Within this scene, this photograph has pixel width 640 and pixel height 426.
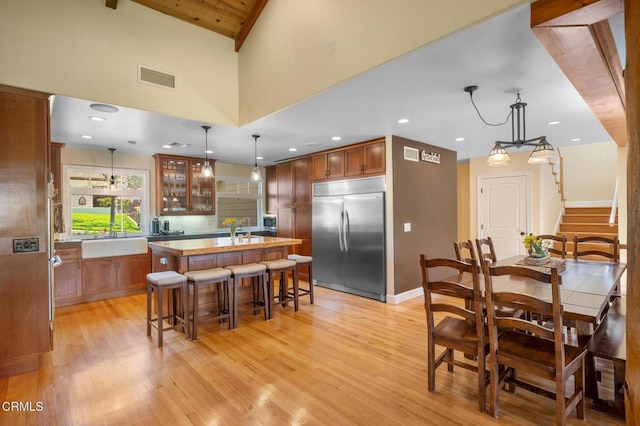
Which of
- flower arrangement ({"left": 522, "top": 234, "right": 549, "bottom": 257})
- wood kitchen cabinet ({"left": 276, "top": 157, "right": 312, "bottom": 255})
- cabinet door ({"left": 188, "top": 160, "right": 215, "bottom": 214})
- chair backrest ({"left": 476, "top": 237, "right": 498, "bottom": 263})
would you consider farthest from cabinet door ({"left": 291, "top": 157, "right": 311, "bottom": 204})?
flower arrangement ({"left": 522, "top": 234, "right": 549, "bottom": 257})

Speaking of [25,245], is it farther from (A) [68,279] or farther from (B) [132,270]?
(B) [132,270]

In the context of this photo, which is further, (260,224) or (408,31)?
(260,224)

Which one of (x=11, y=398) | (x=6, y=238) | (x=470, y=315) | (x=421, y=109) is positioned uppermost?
(x=421, y=109)

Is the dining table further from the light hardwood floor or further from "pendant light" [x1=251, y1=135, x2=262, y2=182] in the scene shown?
"pendant light" [x1=251, y1=135, x2=262, y2=182]

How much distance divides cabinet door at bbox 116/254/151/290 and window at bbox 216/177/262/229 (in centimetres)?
191

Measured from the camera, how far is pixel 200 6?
3.75m

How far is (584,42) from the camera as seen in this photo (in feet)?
6.59

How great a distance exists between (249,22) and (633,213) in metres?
4.24

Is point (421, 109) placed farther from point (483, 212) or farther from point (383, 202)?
point (483, 212)

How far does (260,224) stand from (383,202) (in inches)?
152

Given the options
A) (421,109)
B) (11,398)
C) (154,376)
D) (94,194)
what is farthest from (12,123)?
(421,109)

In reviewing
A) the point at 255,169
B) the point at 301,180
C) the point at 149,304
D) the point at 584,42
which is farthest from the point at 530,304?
the point at 301,180

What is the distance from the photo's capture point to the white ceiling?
91.0 inches

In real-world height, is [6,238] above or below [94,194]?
below
